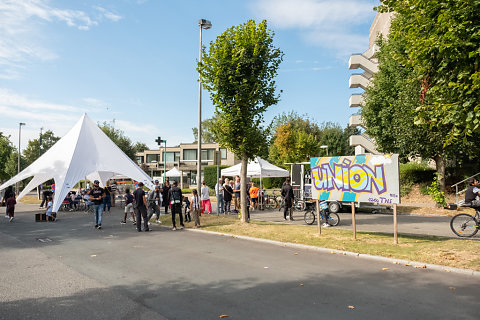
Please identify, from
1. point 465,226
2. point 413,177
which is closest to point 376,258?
point 465,226

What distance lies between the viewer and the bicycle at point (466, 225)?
9.91 metres

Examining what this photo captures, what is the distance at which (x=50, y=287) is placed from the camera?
571cm

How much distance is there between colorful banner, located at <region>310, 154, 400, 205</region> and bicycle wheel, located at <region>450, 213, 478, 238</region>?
2.64 metres

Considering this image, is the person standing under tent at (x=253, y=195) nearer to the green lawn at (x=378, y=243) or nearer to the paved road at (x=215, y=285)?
the green lawn at (x=378, y=243)

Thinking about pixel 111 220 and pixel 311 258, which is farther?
pixel 111 220

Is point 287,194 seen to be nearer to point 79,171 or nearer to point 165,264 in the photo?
point 165,264

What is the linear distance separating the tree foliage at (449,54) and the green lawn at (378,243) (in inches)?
104

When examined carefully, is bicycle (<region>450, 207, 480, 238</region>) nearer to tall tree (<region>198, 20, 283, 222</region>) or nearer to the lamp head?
tall tree (<region>198, 20, 283, 222</region>)

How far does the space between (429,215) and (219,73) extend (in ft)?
39.5

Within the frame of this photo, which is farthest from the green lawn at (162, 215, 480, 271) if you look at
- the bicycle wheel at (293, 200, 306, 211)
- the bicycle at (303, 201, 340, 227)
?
the bicycle wheel at (293, 200, 306, 211)

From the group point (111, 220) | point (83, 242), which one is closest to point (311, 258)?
point (83, 242)

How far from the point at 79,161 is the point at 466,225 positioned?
60.3ft

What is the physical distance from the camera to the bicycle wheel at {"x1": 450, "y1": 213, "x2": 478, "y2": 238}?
32.6 feet

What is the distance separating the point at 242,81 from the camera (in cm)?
1288
